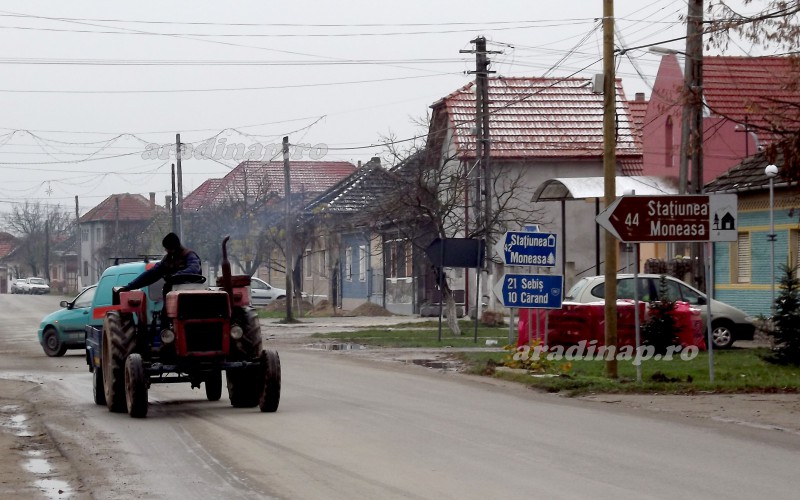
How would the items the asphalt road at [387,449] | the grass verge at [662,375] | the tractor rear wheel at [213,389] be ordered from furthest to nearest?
the grass verge at [662,375]
the tractor rear wheel at [213,389]
the asphalt road at [387,449]

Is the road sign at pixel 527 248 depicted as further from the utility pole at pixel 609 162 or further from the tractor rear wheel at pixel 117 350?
the tractor rear wheel at pixel 117 350

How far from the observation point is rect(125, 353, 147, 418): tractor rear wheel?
48.3ft

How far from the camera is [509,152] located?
47.4 m

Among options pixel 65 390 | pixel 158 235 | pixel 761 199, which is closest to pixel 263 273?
pixel 158 235

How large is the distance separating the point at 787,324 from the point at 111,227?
9663 centimetres

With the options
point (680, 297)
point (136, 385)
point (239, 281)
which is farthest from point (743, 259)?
point (136, 385)

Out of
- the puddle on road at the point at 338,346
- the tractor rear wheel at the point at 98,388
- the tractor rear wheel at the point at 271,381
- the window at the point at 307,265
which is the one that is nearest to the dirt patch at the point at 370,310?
the window at the point at 307,265

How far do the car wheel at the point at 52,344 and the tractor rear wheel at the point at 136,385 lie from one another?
46.4 feet

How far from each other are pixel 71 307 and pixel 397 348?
7.42 m

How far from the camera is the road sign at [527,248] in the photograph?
71.9 ft

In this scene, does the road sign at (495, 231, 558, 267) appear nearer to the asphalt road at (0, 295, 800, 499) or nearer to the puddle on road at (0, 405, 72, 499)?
the asphalt road at (0, 295, 800, 499)

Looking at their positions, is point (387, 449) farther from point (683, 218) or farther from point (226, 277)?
point (683, 218)

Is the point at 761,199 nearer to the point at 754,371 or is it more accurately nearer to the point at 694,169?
the point at 694,169

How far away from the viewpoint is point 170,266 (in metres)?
15.6
